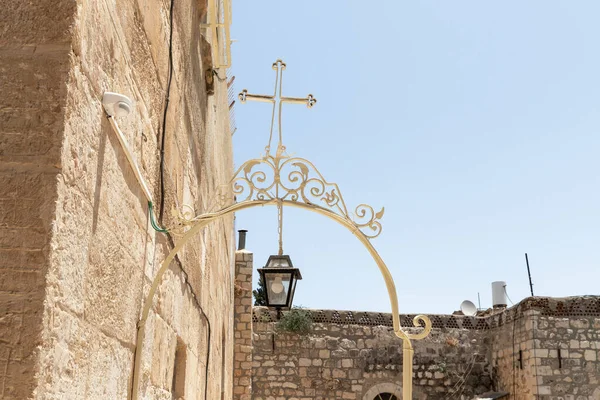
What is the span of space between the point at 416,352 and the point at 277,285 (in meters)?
9.74

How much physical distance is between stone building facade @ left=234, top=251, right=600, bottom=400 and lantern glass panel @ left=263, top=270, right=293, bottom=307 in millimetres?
8680

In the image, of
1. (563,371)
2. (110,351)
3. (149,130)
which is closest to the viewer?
(110,351)

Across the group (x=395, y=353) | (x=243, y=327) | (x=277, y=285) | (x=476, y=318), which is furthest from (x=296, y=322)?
(x=277, y=285)

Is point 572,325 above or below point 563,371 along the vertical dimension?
above

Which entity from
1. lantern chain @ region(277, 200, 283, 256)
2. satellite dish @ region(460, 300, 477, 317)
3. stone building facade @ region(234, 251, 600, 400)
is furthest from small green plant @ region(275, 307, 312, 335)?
lantern chain @ region(277, 200, 283, 256)

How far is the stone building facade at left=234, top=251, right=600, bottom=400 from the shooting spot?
13.3 metres

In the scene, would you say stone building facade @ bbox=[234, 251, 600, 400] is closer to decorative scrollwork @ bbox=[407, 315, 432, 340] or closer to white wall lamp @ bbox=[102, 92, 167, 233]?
decorative scrollwork @ bbox=[407, 315, 432, 340]

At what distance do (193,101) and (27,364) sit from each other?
9.24ft

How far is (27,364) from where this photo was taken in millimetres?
1507

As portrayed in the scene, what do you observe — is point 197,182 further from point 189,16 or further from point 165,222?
point 165,222

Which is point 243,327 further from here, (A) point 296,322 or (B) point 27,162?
(B) point 27,162

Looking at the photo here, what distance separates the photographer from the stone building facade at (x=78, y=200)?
5.14ft

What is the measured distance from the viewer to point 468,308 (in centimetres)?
1559

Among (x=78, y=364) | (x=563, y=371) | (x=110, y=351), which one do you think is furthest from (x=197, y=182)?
→ (x=563, y=371)
